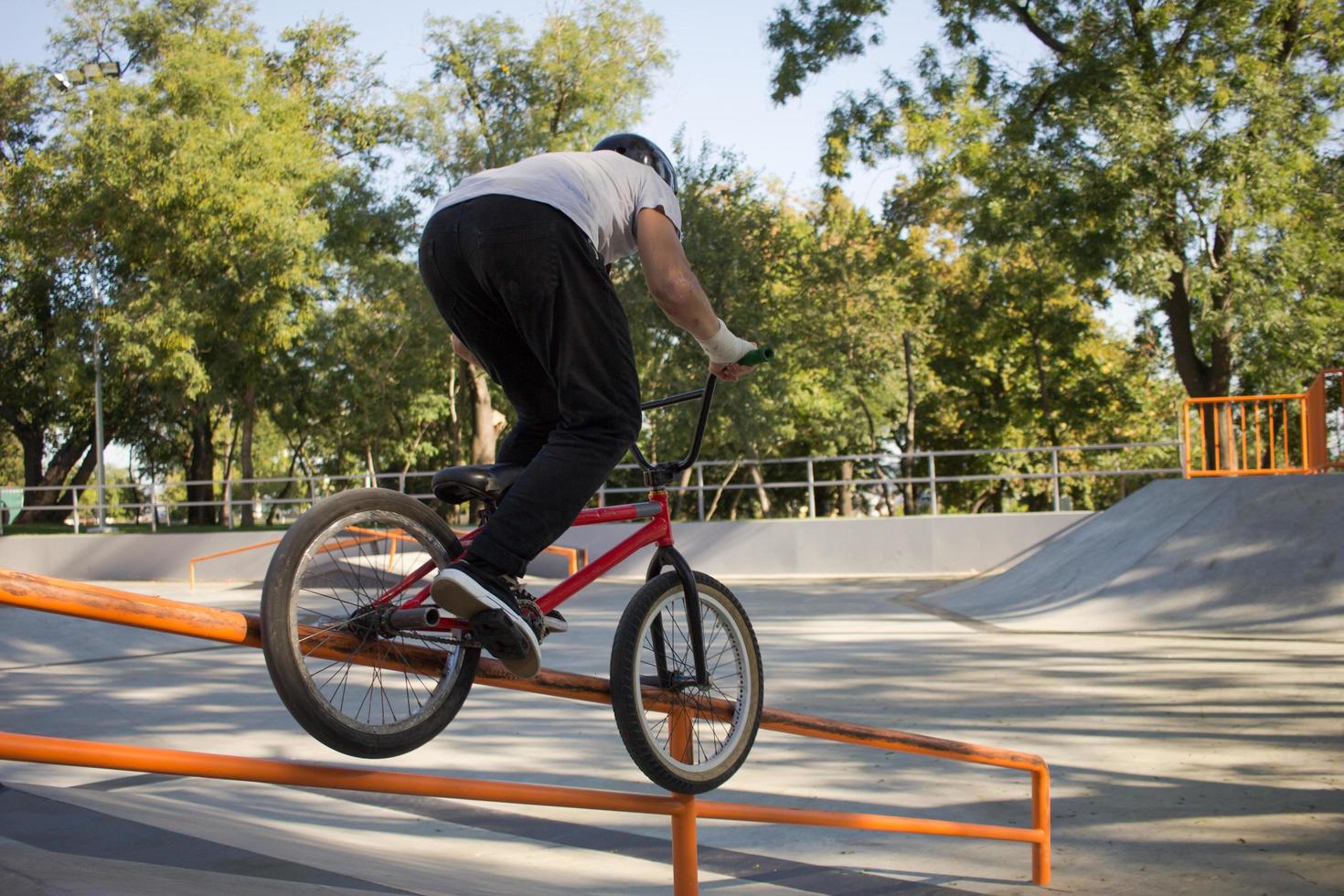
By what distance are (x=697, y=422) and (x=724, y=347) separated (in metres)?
0.34

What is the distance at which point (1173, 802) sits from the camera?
18.3 ft

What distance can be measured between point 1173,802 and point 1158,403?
3618 cm

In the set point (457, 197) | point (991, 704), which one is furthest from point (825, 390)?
point (457, 197)

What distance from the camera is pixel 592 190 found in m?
2.76

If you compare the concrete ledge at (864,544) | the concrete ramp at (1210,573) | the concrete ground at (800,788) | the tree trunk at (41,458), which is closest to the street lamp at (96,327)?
the tree trunk at (41,458)

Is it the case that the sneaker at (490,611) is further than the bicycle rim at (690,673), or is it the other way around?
the bicycle rim at (690,673)

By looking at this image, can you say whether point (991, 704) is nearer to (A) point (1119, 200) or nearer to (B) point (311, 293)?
(A) point (1119, 200)

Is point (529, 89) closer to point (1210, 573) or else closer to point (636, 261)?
point (636, 261)

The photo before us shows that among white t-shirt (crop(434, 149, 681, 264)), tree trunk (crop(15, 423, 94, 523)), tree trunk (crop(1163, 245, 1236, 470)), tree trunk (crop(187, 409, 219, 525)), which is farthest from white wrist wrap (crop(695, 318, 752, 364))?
tree trunk (crop(15, 423, 94, 523))

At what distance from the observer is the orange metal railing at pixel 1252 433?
47.5 feet

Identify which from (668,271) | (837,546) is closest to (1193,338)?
(837,546)

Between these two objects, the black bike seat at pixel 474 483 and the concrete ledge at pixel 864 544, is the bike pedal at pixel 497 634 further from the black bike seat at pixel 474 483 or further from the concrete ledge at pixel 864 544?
the concrete ledge at pixel 864 544

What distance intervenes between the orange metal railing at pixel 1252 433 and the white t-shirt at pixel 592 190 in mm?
13408

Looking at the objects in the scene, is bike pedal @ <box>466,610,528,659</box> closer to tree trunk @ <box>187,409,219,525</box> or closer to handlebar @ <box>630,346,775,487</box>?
handlebar @ <box>630,346,775,487</box>
